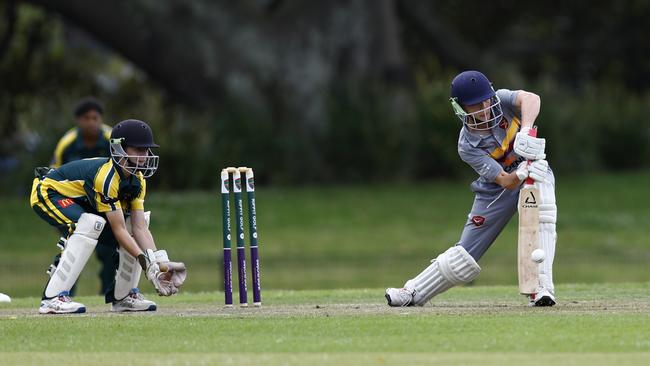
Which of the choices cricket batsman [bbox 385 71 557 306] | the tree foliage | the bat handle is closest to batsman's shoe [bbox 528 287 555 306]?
cricket batsman [bbox 385 71 557 306]

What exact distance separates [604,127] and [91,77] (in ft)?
37.8

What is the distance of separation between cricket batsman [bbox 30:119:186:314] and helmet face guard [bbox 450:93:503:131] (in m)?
2.15

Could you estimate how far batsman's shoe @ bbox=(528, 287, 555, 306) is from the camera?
9836mm

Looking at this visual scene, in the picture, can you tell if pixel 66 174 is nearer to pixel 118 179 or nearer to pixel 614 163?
pixel 118 179

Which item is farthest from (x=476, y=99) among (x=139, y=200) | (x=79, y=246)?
(x=79, y=246)

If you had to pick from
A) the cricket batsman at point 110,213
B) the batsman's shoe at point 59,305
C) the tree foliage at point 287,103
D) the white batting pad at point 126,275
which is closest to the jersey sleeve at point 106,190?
the cricket batsman at point 110,213

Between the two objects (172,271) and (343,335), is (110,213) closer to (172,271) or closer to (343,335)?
(172,271)

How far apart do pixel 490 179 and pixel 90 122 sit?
5.05 metres

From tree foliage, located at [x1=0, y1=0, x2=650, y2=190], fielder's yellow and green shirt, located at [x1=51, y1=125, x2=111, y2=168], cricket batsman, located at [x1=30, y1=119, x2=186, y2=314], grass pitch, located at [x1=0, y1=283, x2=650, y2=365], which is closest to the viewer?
grass pitch, located at [x1=0, y1=283, x2=650, y2=365]

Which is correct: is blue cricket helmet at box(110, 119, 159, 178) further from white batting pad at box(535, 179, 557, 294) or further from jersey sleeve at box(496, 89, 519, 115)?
white batting pad at box(535, 179, 557, 294)

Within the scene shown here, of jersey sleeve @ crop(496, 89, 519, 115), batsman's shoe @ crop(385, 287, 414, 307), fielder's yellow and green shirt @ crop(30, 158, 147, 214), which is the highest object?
jersey sleeve @ crop(496, 89, 519, 115)

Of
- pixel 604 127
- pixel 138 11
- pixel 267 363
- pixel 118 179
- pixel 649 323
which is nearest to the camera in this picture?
pixel 267 363

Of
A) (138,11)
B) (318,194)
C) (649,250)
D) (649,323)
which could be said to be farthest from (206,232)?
(649,323)

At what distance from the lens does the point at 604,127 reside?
94.0ft
